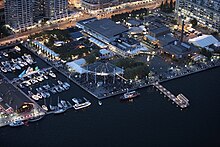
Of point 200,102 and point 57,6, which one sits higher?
point 57,6

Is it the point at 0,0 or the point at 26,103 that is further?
the point at 0,0

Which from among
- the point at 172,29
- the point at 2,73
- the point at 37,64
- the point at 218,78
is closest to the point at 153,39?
the point at 172,29

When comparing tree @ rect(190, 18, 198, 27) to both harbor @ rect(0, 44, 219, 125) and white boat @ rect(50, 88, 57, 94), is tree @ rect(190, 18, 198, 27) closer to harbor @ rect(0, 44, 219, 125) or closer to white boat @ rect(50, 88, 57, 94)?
harbor @ rect(0, 44, 219, 125)

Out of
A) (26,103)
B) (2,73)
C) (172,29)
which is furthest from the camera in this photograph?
(172,29)

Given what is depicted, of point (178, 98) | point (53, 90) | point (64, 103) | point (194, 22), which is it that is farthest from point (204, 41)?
point (64, 103)

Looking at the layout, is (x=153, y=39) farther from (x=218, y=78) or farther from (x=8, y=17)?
(x=8, y=17)

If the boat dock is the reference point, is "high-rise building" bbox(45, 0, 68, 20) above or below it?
above

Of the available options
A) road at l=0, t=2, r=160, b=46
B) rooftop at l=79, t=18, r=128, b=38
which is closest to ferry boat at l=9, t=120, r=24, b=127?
road at l=0, t=2, r=160, b=46
